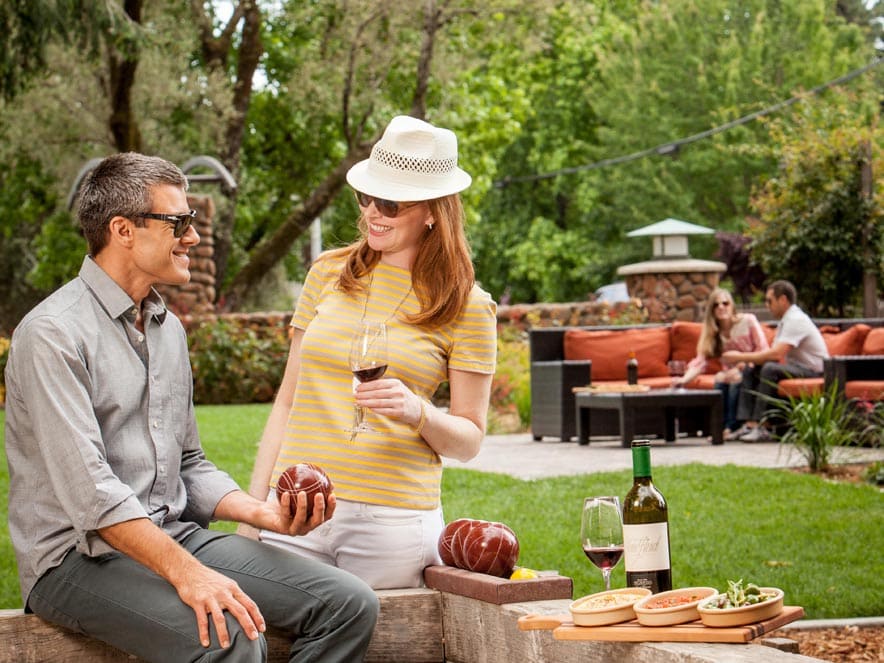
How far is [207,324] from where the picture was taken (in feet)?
65.7

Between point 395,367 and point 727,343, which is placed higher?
point 395,367

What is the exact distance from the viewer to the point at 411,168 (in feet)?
12.1

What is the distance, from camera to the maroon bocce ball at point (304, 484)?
3.16m

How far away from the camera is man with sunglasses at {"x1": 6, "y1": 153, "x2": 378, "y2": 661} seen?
2982mm

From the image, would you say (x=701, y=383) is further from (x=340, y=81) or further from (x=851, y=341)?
(x=340, y=81)

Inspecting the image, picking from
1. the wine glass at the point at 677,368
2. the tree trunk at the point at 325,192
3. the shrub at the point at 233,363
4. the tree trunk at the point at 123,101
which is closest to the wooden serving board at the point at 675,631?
the wine glass at the point at 677,368

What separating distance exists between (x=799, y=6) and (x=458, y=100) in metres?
14.8

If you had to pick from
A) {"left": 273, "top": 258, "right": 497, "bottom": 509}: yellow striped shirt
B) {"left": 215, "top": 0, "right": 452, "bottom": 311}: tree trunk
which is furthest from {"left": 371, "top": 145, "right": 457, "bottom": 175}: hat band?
{"left": 215, "top": 0, "right": 452, "bottom": 311}: tree trunk

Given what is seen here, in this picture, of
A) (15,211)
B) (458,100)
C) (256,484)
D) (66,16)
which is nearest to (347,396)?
(256,484)

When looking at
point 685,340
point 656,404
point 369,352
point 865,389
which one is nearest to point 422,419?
point 369,352

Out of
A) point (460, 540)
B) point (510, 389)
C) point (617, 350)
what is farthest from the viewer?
point (510, 389)

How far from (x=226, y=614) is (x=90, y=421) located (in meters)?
0.55

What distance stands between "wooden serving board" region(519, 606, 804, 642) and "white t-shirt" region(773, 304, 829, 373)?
1007cm

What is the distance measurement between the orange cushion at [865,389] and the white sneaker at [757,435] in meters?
A: 1.24
